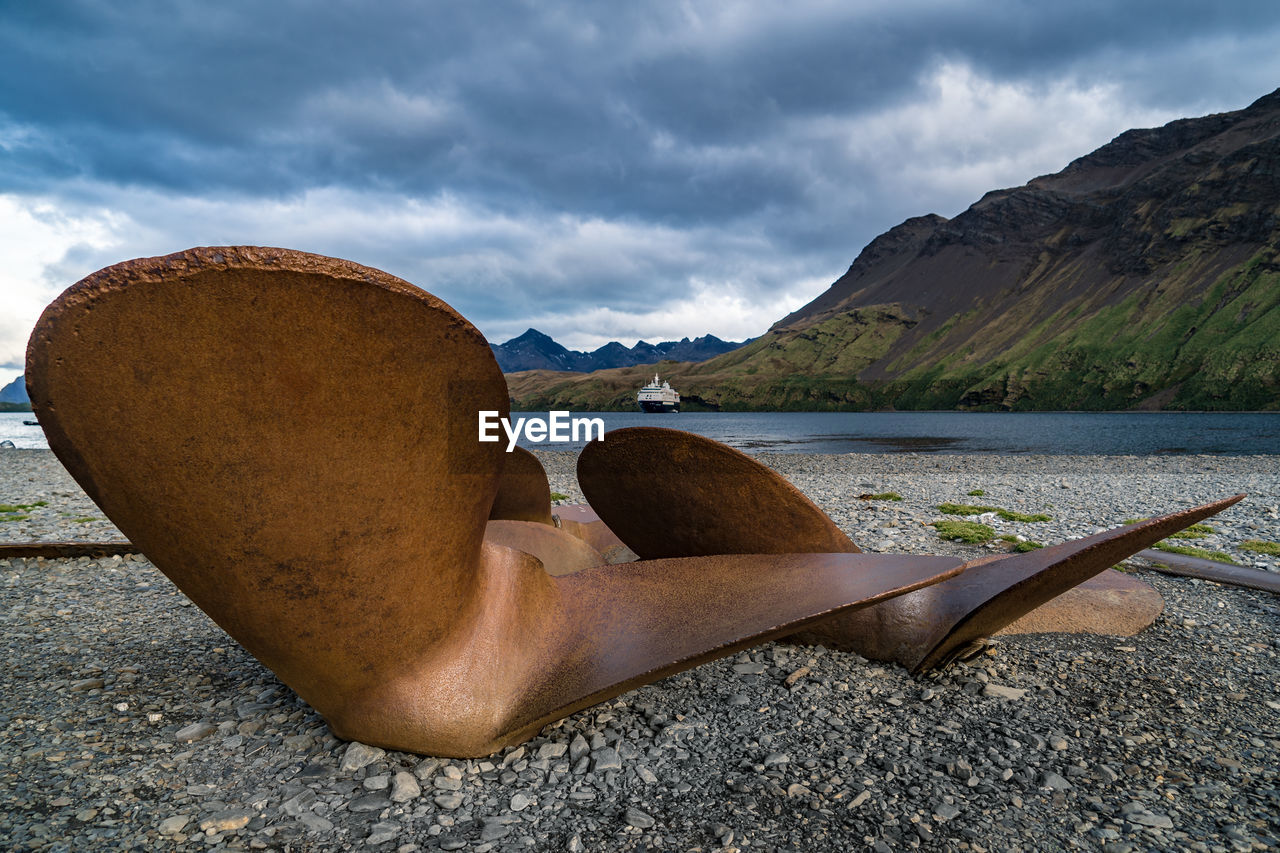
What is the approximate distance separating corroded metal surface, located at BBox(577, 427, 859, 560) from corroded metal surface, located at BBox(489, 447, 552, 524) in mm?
1951

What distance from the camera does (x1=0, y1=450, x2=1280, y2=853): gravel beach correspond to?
2471mm

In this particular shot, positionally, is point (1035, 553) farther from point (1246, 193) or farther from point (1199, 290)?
point (1246, 193)

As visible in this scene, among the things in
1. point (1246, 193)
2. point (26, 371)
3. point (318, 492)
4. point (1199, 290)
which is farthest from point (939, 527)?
point (1246, 193)

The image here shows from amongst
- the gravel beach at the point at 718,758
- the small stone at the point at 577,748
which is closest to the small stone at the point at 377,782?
the gravel beach at the point at 718,758

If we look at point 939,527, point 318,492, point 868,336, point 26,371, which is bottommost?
point 939,527

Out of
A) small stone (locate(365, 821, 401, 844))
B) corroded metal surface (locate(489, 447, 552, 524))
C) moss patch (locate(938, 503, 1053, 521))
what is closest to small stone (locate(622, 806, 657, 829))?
small stone (locate(365, 821, 401, 844))

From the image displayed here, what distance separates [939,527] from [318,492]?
9025 millimetres

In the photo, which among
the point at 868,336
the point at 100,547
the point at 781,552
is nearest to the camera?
the point at 781,552

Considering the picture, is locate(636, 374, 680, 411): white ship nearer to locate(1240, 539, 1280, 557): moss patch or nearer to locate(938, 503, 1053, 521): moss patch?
locate(938, 503, 1053, 521): moss patch

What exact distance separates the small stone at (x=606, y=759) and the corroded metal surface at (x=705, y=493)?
156 centimetres

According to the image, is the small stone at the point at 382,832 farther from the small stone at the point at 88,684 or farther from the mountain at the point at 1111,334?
the mountain at the point at 1111,334

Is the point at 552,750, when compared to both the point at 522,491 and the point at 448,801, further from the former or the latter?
the point at 522,491

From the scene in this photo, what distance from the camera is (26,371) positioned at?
195 cm

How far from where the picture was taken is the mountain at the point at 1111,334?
108125 millimetres
